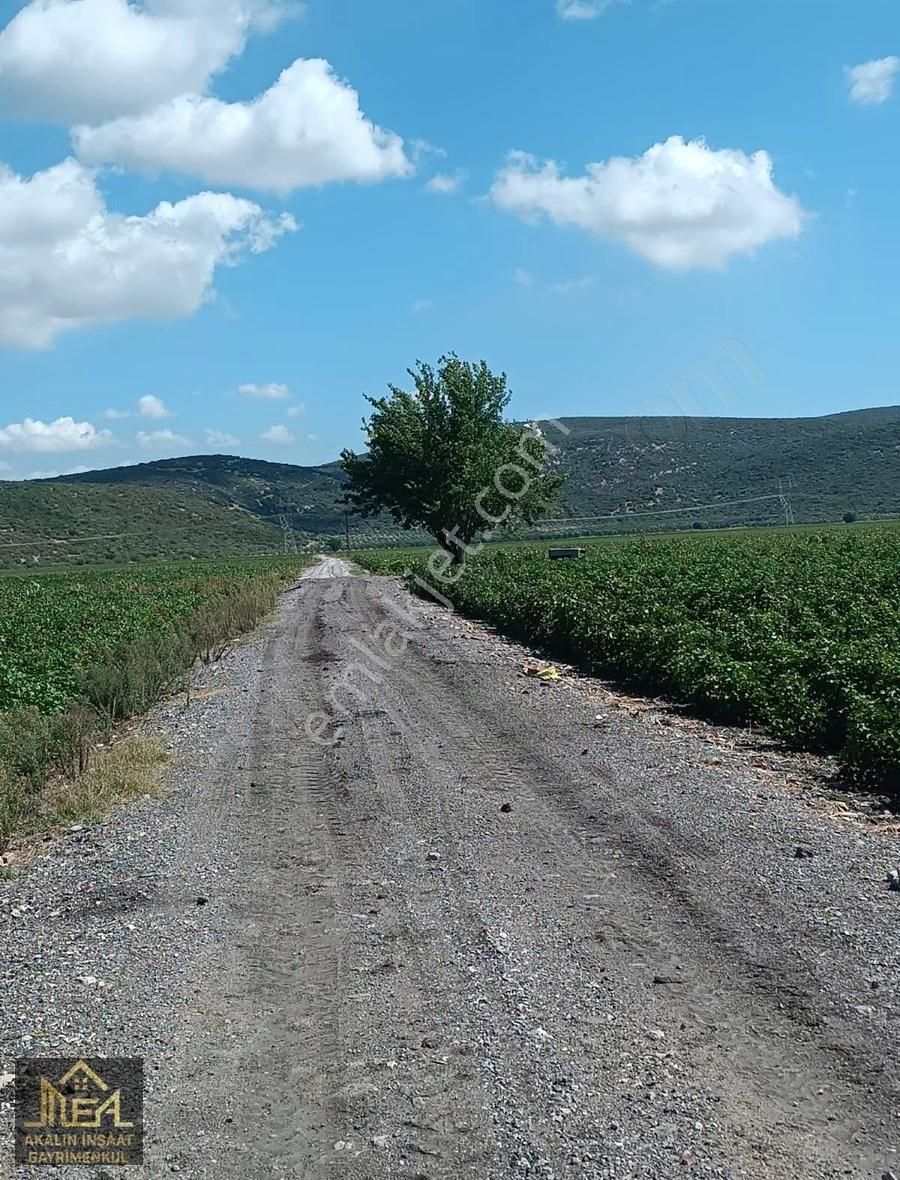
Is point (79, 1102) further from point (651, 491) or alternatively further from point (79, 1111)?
point (651, 491)

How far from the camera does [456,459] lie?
4744 cm

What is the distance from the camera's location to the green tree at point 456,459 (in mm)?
47312

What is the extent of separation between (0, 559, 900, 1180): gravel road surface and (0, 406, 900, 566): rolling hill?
79317mm

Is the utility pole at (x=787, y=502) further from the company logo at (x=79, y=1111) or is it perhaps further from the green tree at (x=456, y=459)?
the company logo at (x=79, y=1111)

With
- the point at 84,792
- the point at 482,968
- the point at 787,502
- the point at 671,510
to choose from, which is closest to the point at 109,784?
the point at 84,792

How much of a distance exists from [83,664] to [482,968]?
40.5 feet

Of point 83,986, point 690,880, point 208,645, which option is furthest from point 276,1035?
point 208,645

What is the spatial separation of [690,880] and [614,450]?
325ft

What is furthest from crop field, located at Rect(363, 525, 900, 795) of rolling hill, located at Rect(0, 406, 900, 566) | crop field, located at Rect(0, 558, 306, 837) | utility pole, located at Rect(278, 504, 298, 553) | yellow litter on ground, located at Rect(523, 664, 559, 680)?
utility pole, located at Rect(278, 504, 298, 553)

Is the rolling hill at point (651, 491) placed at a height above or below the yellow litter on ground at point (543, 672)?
above

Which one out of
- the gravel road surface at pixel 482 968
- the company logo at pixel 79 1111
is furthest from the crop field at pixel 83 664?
the company logo at pixel 79 1111

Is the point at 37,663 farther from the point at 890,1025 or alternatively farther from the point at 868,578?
the point at 868,578

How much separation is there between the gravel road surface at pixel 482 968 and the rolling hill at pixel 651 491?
79.3m

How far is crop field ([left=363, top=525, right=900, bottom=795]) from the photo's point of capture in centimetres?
1073
